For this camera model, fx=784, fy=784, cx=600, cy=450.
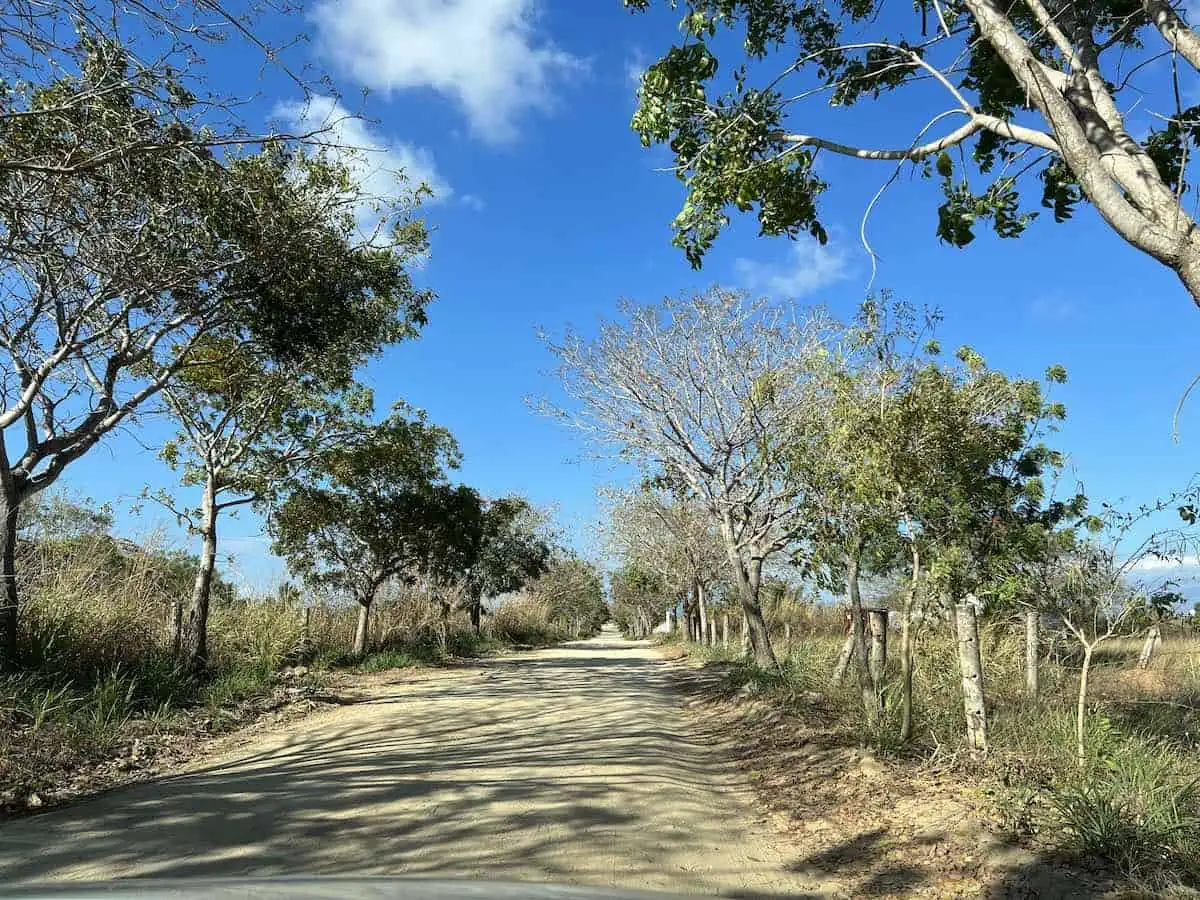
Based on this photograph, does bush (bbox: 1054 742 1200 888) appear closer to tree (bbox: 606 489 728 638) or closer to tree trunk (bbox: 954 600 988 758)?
tree trunk (bbox: 954 600 988 758)

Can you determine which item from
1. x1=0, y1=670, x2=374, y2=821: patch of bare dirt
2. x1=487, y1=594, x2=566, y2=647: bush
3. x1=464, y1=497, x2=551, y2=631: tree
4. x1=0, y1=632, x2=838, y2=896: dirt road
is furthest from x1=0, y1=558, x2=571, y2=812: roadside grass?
x1=487, y1=594, x2=566, y2=647: bush

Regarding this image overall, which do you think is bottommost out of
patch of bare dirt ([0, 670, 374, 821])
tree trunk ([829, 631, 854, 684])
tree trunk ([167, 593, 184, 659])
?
patch of bare dirt ([0, 670, 374, 821])

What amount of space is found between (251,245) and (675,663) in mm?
20349

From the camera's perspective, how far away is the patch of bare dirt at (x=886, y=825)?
13.8 ft

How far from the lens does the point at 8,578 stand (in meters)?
8.54

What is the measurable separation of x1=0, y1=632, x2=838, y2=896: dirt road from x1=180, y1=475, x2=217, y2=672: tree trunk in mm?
3960

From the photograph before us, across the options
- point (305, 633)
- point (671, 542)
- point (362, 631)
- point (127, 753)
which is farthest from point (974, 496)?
point (671, 542)

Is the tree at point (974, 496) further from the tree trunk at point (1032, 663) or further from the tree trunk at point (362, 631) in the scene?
the tree trunk at point (362, 631)

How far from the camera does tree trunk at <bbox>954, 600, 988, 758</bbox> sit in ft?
21.0

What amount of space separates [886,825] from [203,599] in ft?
36.5

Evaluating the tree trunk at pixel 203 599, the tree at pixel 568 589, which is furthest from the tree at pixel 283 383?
the tree at pixel 568 589

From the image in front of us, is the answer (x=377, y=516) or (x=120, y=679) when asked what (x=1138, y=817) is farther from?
(x=377, y=516)

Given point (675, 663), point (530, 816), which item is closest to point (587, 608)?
point (675, 663)

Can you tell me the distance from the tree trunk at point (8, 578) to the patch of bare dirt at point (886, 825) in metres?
7.83
